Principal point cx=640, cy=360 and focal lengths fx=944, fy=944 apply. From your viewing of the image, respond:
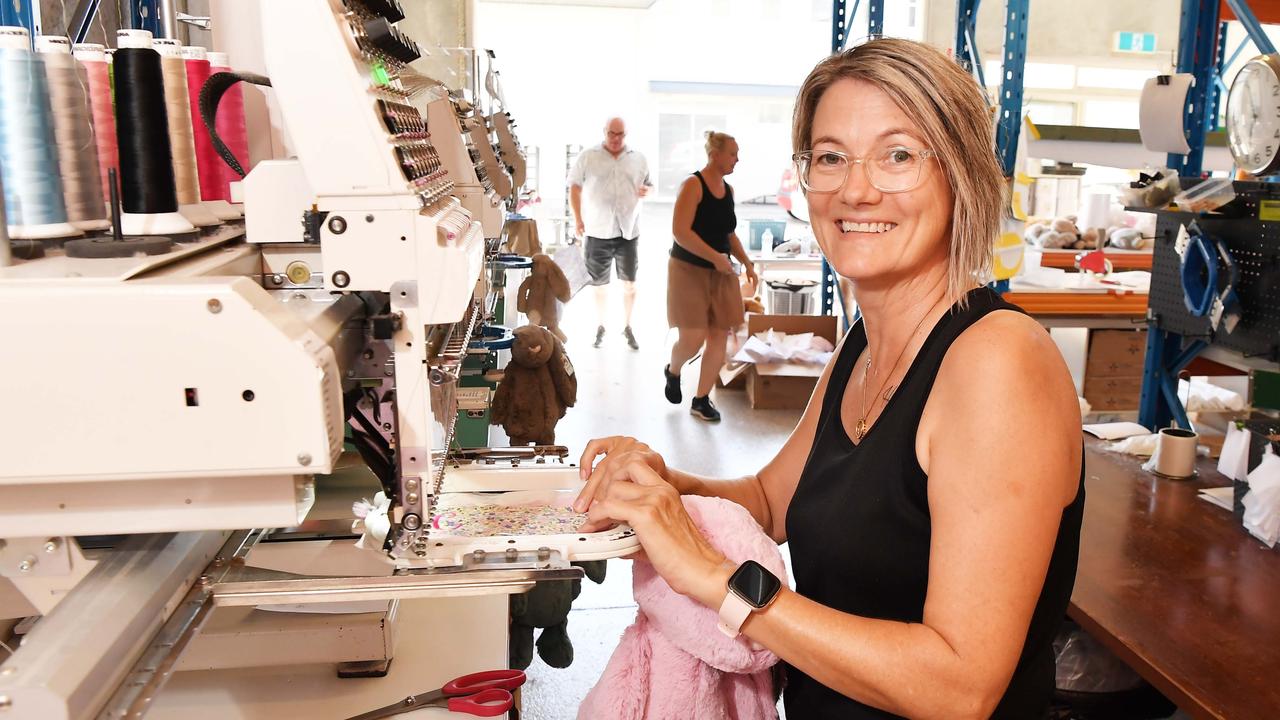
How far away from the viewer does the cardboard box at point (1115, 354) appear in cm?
532

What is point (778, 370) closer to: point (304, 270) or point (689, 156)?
point (304, 270)

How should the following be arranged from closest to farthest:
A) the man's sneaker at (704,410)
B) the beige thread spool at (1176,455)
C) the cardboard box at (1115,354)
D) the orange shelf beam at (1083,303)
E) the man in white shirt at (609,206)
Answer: the beige thread spool at (1176,455)
the orange shelf beam at (1083,303)
the cardboard box at (1115,354)
the man's sneaker at (704,410)
the man in white shirt at (609,206)

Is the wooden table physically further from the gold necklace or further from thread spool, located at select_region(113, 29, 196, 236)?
thread spool, located at select_region(113, 29, 196, 236)

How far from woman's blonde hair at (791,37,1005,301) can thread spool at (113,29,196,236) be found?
90cm

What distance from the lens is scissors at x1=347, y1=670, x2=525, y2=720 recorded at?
1257 millimetres

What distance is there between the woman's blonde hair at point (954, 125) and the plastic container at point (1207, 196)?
1927 millimetres

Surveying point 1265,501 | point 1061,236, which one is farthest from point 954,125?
point 1061,236

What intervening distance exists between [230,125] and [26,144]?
644 mm

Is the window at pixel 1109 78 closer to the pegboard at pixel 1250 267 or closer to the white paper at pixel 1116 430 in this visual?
the pegboard at pixel 1250 267

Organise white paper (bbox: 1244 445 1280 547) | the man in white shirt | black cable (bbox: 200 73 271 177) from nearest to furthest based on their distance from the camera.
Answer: black cable (bbox: 200 73 271 177)
white paper (bbox: 1244 445 1280 547)
the man in white shirt

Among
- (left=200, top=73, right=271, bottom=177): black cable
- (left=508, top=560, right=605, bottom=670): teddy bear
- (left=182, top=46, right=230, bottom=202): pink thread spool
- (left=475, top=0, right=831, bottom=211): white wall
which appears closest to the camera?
(left=200, top=73, right=271, bottom=177): black cable

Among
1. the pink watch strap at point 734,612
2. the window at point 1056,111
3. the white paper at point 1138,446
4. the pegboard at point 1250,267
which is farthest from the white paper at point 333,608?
the window at point 1056,111

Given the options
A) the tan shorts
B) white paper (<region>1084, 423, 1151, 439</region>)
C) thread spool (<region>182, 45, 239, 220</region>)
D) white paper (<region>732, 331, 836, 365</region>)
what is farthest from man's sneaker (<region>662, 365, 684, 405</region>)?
thread spool (<region>182, 45, 239, 220</region>)

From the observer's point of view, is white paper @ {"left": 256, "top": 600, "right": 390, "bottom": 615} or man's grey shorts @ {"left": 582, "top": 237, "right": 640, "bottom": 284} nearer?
white paper @ {"left": 256, "top": 600, "right": 390, "bottom": 615}
